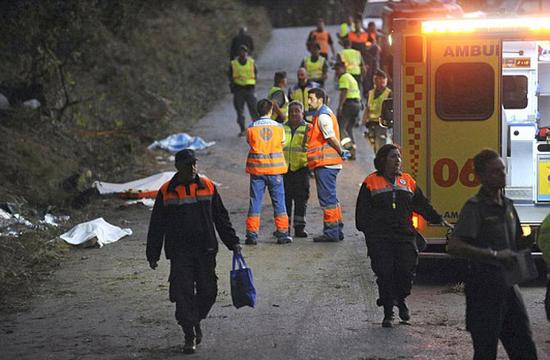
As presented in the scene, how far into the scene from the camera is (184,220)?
31.0ft

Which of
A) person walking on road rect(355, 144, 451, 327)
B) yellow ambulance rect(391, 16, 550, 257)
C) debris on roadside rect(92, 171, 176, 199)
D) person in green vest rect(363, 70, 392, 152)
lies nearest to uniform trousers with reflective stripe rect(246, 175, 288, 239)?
yellow ambulance rect(391, 16, 550, 257)

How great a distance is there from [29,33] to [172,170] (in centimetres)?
366

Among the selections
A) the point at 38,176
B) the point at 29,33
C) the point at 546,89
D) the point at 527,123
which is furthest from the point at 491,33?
the point at 29,33

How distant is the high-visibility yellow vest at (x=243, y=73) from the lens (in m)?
23.9

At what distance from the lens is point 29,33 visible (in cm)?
2170

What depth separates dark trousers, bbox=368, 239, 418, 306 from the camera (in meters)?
10.2

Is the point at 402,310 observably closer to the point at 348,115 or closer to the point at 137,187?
the point at 137,187

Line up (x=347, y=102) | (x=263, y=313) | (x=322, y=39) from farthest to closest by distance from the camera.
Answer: (x=322, y=39)
(x=347, y=102)
(x=263, y=313)

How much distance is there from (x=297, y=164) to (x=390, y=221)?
511 cm

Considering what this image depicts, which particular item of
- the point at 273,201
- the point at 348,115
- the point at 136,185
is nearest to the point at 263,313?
the point at 273,201

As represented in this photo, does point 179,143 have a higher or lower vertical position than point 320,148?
lower

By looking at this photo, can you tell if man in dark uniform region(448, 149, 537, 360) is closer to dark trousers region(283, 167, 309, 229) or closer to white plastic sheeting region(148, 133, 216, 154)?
dark trousers region(283, 167, 309, 229)

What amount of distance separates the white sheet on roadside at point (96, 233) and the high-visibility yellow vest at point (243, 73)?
865cm

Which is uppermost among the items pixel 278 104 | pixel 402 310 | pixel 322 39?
pixel 322 39
